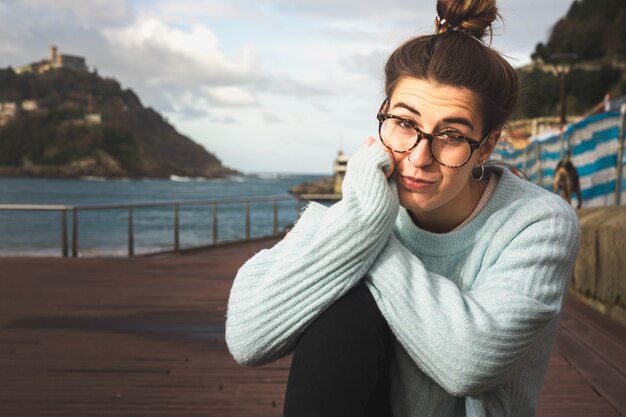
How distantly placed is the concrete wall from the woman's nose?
2501mm

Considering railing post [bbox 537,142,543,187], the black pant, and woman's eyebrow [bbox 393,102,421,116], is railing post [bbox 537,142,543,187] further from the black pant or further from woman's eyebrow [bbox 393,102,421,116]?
the black pant

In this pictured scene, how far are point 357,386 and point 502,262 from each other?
14.2 inches

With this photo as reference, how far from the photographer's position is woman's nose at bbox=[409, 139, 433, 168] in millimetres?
1398

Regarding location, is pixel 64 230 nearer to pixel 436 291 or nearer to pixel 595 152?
pixel 595 152

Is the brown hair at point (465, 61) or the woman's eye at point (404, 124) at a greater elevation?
the brown hair at point (465, 61)

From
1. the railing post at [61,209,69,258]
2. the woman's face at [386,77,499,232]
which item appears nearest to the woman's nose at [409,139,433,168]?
the woman's face at [386,77,499,232]

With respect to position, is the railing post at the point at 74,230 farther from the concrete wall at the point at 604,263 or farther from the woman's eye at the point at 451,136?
the woman's eye at the point at 451,136

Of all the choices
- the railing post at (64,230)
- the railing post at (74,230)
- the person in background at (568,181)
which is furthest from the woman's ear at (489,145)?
the railing post at (64,230)

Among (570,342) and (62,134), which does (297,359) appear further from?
(62,134)

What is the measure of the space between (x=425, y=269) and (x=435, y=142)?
0.25 m

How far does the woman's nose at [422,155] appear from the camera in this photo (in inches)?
55.1

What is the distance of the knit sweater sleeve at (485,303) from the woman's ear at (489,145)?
0.58 feet

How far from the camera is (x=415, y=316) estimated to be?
126 centimetres

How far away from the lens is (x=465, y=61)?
1.40 metres
